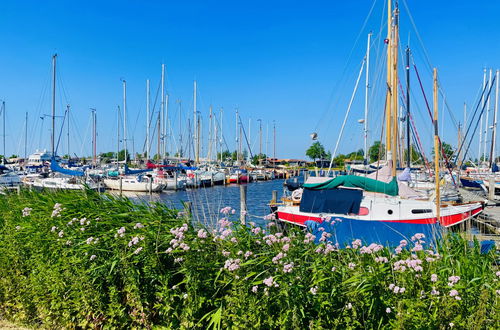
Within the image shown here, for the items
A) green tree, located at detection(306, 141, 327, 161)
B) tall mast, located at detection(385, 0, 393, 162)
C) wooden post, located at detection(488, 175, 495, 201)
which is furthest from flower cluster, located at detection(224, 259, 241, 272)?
green tree, located at detection(306, 141, 327, 161)

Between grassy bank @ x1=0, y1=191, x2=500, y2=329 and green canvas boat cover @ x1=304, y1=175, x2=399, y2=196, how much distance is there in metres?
11.4

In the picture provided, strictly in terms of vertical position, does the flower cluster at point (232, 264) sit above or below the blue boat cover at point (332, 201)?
above

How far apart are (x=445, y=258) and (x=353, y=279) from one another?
125 centimetres

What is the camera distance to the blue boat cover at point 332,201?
52.7 ft

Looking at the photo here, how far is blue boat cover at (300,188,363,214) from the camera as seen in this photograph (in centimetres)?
1606

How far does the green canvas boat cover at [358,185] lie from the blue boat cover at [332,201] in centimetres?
23

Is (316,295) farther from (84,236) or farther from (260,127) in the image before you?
(260,127)

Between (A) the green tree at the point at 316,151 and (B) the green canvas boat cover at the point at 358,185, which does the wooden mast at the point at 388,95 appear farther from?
(A) the green tree at the point at 316,151

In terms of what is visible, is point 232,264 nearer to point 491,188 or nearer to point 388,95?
point 388,95

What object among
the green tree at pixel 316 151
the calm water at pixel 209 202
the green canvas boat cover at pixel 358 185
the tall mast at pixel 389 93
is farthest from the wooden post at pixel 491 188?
the green tree at pixel 316 151

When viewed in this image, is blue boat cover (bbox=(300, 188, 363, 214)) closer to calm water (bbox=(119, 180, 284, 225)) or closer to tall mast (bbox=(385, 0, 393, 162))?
calm water (bbox=(119, 180, 284, 225))

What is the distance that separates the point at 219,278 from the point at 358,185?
13.6m

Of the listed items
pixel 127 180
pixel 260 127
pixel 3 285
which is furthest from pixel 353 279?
pixel 260 127

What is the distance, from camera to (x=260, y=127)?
95438 mm
